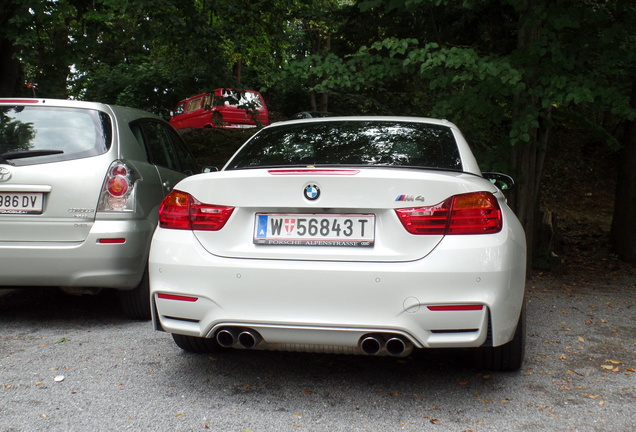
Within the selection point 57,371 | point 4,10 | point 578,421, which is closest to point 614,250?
point 578,421

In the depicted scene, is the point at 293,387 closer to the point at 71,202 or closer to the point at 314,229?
the point at 314,229

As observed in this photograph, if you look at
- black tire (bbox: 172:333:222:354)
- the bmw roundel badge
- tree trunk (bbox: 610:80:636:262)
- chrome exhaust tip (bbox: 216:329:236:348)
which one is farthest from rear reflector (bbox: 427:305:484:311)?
tree trunk (bbox: 610:80:636:262)

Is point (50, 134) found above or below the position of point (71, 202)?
above

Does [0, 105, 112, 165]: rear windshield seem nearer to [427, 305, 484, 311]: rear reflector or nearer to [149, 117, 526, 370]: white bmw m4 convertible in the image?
[149, 117, 526, 370]: white bmw m4 convertible

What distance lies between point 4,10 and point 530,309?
26.0ft

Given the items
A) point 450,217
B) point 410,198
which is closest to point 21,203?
point 410,198

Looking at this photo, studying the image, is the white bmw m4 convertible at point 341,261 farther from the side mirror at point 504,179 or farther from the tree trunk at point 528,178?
the tree trunk at point 528,178

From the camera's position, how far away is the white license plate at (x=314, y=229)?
3551 millimetres

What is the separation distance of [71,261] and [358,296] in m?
2.59

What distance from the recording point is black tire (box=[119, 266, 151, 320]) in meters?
5.65

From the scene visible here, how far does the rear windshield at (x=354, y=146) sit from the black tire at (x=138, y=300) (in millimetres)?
1600

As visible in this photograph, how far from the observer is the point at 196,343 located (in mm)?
4547

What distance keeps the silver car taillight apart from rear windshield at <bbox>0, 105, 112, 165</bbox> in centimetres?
18

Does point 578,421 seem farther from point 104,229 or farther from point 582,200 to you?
point 582,200
